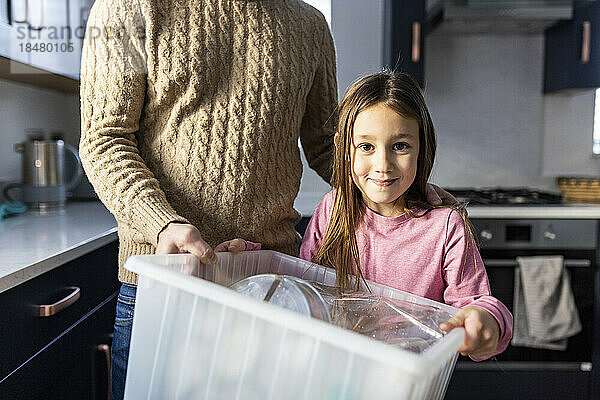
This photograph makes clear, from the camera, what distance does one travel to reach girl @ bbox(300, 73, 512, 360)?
3.03ft

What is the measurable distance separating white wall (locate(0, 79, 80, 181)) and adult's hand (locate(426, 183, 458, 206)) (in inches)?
59.8

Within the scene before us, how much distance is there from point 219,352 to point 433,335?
0.79 feet

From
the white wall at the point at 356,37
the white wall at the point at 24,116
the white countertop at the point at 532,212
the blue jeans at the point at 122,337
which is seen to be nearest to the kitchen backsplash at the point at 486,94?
the white wall at the point at 356,37

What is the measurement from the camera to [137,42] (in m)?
0.98

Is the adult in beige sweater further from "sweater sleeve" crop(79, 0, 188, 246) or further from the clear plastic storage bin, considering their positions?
the clear plastic storage bin

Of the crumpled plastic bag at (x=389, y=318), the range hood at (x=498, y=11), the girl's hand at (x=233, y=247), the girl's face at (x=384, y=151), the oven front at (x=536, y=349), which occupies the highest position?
the range hood at (x=498, y=11)

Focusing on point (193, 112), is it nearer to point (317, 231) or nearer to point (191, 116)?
point (191, 116)

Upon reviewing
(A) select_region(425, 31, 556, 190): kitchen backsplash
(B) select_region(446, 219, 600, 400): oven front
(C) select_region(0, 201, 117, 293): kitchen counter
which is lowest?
(B) select_region(446, 219, 600, 400): oven front

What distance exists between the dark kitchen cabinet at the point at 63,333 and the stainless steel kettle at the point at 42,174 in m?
0.47

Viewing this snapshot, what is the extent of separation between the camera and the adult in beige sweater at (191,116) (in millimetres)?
965

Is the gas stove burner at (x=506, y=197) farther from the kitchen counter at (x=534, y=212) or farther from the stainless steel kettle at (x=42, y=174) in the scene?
the stainless steel kettle at (x=42, y=174)

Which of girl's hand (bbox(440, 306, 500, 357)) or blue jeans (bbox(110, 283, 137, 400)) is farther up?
girl's hand (bbox(440, 306, 500, 357))

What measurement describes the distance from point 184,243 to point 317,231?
318 millimetres

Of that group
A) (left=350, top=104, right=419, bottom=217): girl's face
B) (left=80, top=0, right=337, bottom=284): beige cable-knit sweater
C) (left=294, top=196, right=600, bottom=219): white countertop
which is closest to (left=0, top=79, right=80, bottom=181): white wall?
(left=294, top=196, right=600, bottom=219): white countertop
